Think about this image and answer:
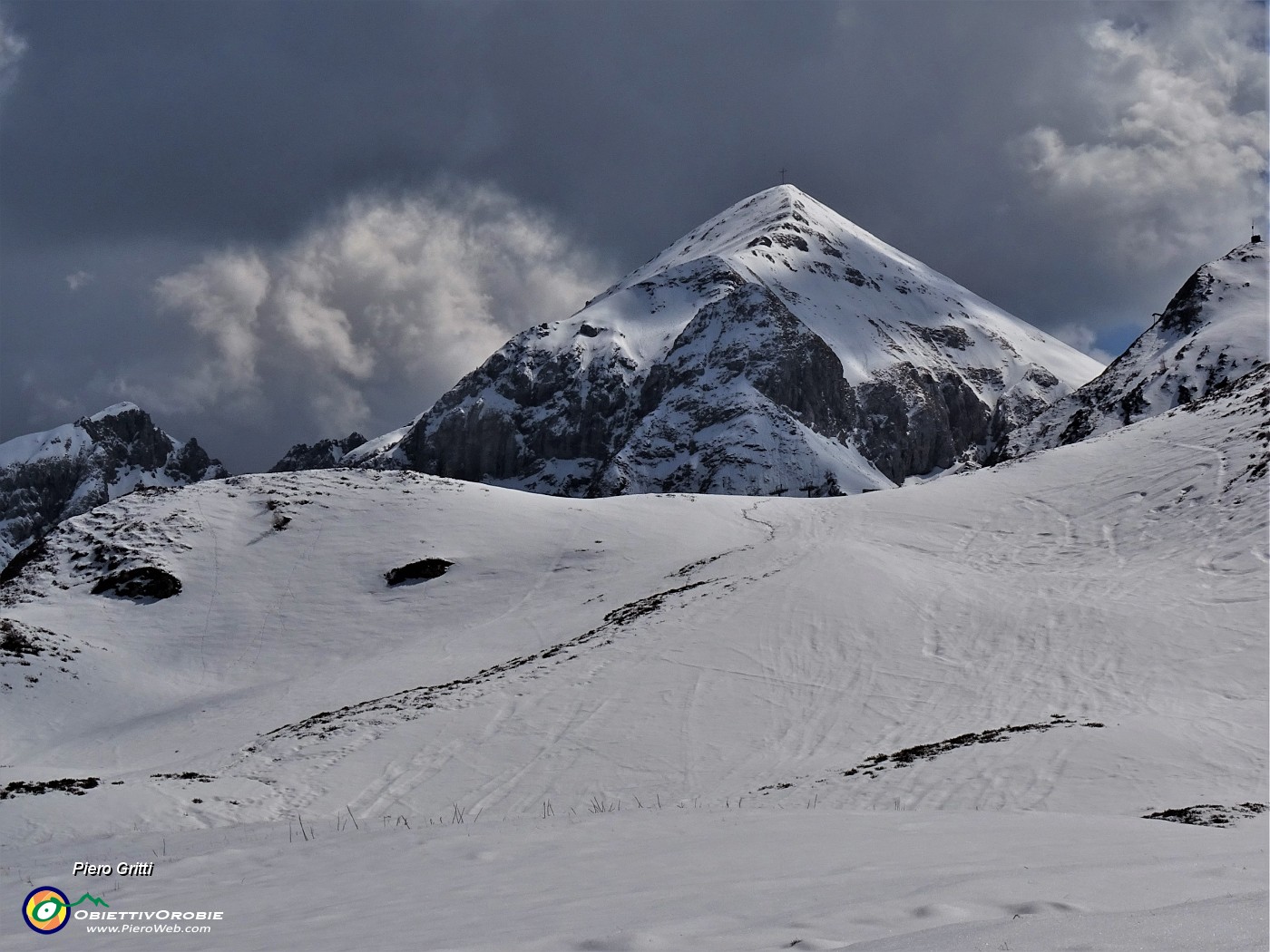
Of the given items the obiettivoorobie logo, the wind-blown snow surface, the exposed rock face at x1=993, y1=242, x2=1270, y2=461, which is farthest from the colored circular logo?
the exposed rock face at x1=993, y1=242, x2=1270, y2=461

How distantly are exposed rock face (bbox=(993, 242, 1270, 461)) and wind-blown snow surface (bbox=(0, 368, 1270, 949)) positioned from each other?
207 feet

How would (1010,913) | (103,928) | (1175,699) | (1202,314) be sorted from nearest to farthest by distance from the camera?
(1010,913) → (103,928) → (1175,699) → (1202,314)

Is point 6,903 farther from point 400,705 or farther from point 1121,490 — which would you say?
point 1121,490

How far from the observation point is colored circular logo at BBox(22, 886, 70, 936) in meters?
10.7

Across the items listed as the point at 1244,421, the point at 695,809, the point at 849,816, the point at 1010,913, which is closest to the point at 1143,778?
the point at 849,816

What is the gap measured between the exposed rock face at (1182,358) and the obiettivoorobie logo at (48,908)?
102 metres

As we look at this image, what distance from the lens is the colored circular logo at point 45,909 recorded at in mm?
10728

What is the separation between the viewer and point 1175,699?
22188 mm

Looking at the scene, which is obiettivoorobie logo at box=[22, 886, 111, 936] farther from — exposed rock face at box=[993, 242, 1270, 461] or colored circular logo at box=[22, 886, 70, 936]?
exposed rock face at box=[993, 242, 1270, 461]

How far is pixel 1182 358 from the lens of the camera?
10862 centimetres

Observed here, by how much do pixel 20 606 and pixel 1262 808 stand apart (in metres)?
49.1

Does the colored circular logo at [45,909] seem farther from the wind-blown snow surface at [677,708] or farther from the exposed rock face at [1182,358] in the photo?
the exposed rock face at [1182,358]

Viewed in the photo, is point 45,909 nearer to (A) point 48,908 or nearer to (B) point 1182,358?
(A) point 48,908

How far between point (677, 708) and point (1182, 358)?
339 feet
